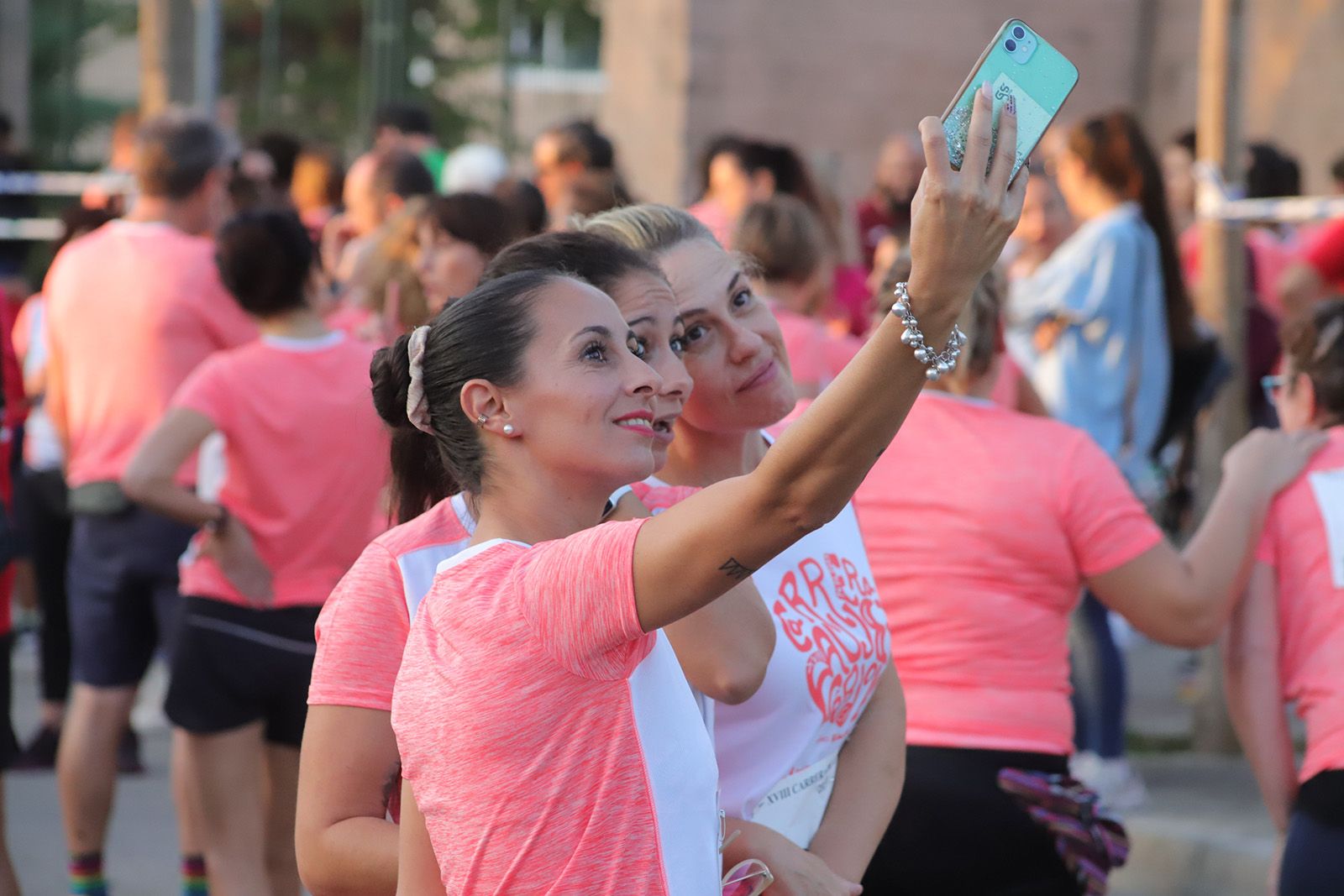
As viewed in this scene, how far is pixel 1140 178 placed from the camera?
6582mm

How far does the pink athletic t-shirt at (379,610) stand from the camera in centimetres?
240

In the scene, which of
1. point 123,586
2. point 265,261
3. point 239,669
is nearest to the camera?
point 239,669

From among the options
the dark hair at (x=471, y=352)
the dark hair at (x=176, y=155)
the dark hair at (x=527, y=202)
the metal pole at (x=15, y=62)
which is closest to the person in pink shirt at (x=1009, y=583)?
the dark hair at (x=471, y=352)

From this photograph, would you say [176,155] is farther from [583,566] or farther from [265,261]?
[583,566]

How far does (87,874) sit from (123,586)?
2.88 ft

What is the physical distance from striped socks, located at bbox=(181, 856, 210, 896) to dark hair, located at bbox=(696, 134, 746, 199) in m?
3.88

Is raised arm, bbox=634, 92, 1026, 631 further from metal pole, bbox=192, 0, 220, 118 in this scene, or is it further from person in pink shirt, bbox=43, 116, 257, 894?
metal pole, bbox=192, 0, 220, 118

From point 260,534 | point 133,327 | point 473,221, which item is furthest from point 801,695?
point 133,327

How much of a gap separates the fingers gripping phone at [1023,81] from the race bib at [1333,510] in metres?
1.87

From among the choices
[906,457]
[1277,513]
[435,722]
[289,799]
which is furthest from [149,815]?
[435,722]

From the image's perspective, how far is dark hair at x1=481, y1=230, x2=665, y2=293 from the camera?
2.49 meters

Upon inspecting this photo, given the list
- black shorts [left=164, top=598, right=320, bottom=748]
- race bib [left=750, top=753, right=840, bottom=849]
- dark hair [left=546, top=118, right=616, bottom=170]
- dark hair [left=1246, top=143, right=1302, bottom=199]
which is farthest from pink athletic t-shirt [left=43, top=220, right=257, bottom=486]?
dark hair [left=1246, top=143, right=1302, bottom=199]

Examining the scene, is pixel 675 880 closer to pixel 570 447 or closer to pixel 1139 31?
pixel 570 447

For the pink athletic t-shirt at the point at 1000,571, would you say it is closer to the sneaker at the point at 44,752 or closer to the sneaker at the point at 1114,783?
the sneaker at the point at 1114,783
